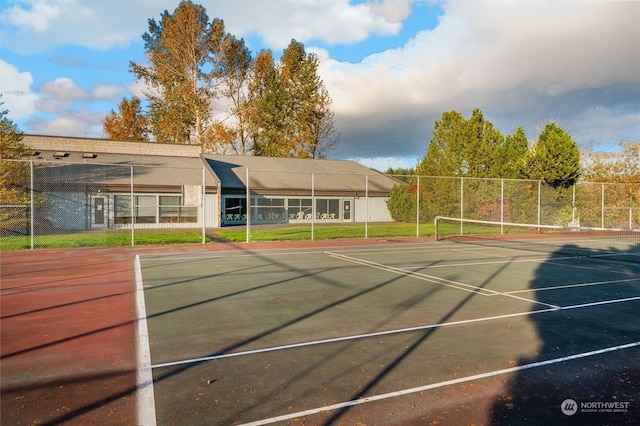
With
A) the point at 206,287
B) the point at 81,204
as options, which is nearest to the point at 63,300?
the point at 206,287

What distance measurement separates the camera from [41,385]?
4738 millimetres

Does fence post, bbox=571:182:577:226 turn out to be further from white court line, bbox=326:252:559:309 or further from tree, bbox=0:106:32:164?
tree, bbox=0:106:32:164

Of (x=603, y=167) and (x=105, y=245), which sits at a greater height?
(x=603, y=167)

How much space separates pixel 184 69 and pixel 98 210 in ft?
75.3

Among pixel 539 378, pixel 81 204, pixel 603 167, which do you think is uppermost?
pixel 603 167

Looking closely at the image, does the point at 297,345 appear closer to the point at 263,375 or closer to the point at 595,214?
the point at 263,375

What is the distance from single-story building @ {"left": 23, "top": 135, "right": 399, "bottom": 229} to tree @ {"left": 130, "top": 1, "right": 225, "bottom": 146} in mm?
8552

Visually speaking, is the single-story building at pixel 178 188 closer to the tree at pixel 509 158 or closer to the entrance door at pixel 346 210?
the entrance door at pixel 346 210

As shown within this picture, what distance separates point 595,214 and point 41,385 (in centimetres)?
3316

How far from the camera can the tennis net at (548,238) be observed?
58.3ft

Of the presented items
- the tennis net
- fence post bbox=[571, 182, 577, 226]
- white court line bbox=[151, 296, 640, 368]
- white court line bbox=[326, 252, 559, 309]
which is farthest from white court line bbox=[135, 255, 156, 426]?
fence post bbox=[571, 182, 577, 226]

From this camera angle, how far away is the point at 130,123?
54750 millimetres

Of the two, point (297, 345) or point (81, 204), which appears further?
point (81, 204)

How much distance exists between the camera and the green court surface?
13.9 ft
